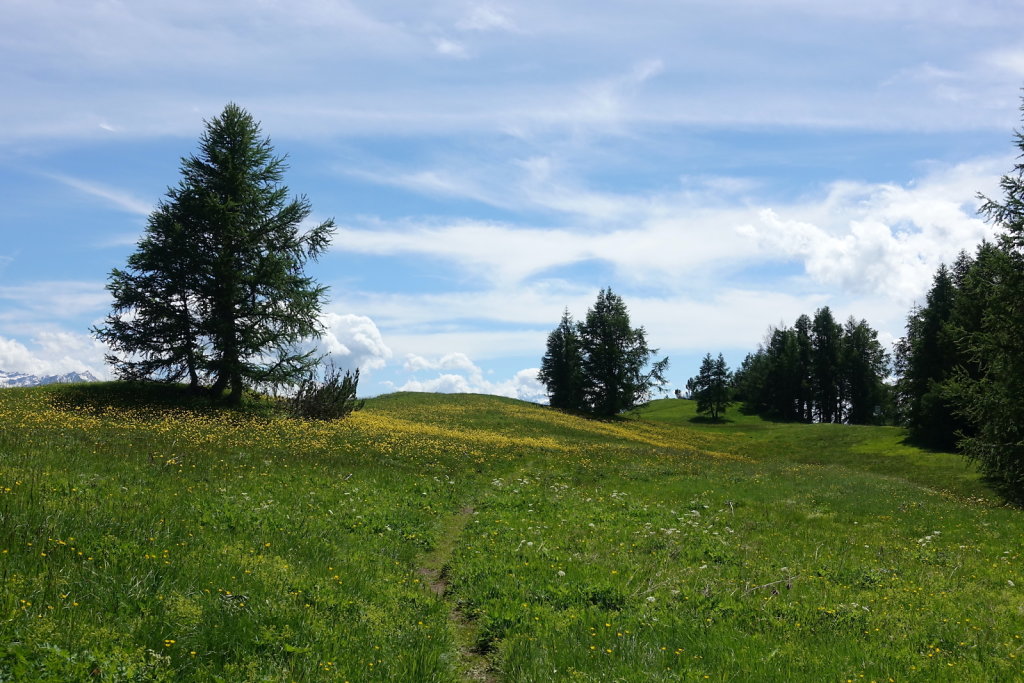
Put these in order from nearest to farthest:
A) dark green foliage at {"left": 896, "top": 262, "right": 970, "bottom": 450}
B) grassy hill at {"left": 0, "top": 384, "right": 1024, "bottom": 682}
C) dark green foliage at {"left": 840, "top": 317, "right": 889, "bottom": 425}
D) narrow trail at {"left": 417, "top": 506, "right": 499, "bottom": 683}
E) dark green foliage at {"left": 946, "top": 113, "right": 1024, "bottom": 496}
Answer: grassy hill at {"left": 0, "top": 384, "right": 1024, "bottom": 682}
narrow trail at {"left": 417, "top": 506, "right": 499, "bottom": 683}
dark green foliage at {"left": 946, "top": 113, "right": 1024, "bottom": 496}
dark green foliage at {"left": 896, "top": 262, "right": 970, "bottom": 450}
dark green foliage at {"left": 840, "top": 317, "right": 889, "bottom": 425}

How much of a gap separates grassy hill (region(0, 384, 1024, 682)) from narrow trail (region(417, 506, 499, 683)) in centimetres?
5

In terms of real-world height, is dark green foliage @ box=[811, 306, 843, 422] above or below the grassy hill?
above

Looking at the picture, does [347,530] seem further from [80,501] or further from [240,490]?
[80,501]

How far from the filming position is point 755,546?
550 inches

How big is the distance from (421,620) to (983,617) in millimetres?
8969

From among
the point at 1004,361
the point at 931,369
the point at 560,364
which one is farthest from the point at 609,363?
the point at 1004,361

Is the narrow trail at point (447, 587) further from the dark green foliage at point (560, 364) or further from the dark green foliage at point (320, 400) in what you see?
the dark green foliage at point (560, 364)

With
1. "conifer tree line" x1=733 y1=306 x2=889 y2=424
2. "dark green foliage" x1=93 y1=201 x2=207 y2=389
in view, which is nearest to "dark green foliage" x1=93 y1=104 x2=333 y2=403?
"dark green foliage" x1=93 y1=201 x2=207 y2=389

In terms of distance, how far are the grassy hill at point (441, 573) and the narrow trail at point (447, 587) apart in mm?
50

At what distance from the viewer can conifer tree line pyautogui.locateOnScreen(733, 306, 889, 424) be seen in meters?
92.2

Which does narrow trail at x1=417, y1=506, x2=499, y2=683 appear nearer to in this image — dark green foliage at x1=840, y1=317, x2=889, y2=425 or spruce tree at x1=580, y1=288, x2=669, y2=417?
spruce tree at x1=580, y1=288, x2=669, y2=417

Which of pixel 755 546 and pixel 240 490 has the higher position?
pixel 240 490

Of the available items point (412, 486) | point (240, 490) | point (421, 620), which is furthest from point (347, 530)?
point (412, 486)

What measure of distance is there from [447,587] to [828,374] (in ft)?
330
